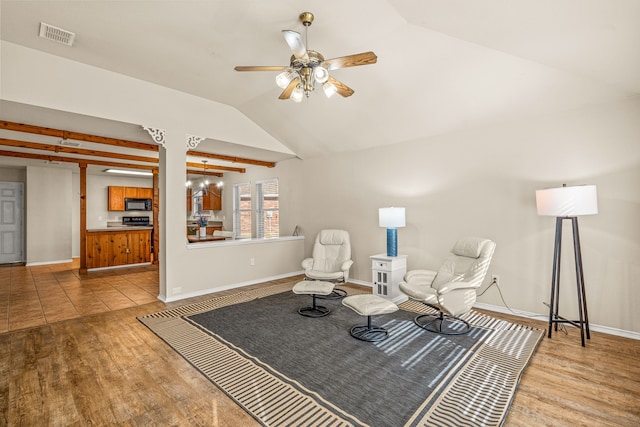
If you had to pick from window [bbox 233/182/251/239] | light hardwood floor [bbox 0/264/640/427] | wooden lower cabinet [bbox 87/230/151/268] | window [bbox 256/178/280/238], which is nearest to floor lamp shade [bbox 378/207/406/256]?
light hardwood floor [bbox 0/264/640/427]

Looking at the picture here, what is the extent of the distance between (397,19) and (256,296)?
13.0 feet

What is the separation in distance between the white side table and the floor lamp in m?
1.79

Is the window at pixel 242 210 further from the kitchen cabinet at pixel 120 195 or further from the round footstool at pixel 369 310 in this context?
the round footstool at pixel 369 310

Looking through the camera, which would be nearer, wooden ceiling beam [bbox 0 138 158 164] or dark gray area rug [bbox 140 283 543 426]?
dark gray area rug [bbox 140 283 543 426]

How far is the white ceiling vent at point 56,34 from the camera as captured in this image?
2892 millimetres

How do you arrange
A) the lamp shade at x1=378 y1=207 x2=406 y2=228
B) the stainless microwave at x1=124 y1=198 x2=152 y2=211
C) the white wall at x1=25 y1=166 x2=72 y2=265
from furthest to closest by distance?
the stainless microwave at x1=124 y1=198 x2=152 y2=211, the white wall at x1=25 y1=166 x2=72 y2=265, the lamp shade at x1=378 y1=207 x2=406 y2=228

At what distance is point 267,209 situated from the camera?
7504mm

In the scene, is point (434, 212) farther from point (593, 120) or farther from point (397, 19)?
point (397, 19)

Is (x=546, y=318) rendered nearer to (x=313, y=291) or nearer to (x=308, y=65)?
(x=313, y=291)

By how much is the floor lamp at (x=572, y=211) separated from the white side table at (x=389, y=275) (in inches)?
70.6

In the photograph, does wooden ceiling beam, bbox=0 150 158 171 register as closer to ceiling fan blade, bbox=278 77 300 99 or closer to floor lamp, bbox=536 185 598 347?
ceiling fan blade, bbox=278 77 300 99

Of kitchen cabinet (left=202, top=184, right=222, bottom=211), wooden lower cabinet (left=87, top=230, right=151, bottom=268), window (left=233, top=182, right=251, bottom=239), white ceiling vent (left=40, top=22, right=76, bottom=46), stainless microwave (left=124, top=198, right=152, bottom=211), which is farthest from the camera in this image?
kitchen cabinet (left=202, top=184, right=222, bottom=211)

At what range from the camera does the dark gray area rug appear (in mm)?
1964

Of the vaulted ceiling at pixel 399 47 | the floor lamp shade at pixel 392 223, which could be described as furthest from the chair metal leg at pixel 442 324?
the vaulted ceiling at pixel 399 47
